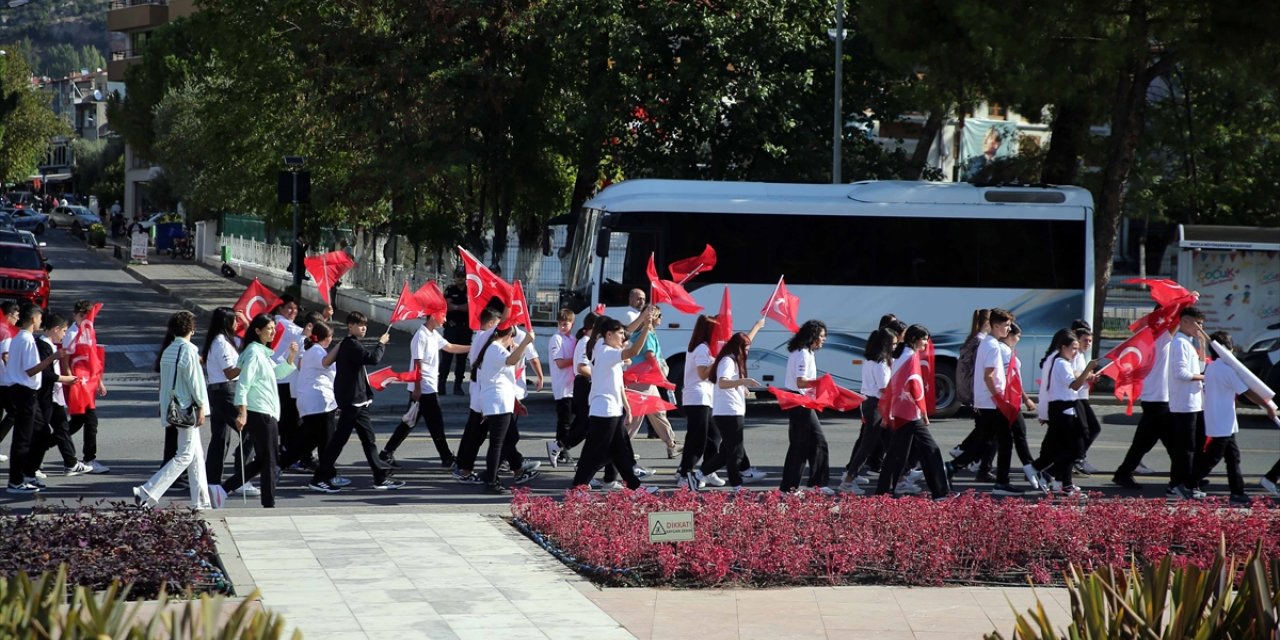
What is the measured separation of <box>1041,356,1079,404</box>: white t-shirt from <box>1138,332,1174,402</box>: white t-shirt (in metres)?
0.85

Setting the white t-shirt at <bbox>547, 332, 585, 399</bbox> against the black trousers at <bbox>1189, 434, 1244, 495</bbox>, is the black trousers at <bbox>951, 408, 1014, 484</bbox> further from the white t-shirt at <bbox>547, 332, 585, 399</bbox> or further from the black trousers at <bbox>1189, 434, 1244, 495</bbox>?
the white t-shirt at <bbox>547, 332, 585, 399</bbox>

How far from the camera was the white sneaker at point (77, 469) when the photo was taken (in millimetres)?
13500

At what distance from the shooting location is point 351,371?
492 inches

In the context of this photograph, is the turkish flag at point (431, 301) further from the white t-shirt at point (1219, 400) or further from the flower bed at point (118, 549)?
the white t-shirt at point (1219, 400)

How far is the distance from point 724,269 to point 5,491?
33.0 ft

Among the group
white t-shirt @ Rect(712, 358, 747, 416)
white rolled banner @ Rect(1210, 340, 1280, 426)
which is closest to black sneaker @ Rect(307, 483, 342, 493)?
white t-shirt @ Rect(712, 358, 747, 416)

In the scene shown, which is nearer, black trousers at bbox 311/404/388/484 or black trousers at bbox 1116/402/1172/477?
black trousers at bbox 311/404/388/484

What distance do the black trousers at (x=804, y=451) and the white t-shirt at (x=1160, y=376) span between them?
10.5ft

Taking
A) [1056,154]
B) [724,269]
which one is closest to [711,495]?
[724,269]

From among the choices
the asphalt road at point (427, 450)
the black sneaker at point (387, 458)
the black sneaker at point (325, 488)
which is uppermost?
the black sneaker at point (387, 458)

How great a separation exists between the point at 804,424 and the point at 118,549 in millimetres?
5842

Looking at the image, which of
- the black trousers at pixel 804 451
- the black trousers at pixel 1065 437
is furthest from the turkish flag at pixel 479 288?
the black trousers at pixel 1065 437

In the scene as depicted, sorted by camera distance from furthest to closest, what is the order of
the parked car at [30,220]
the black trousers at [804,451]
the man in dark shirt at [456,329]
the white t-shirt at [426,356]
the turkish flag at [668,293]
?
the parked car at [30,220], the man in dark shirt at [456,329], the turkish flag at [668,293], the white t-shirt at [426,356], the black trousers at [804,451]

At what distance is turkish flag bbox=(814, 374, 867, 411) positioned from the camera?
1243cm
